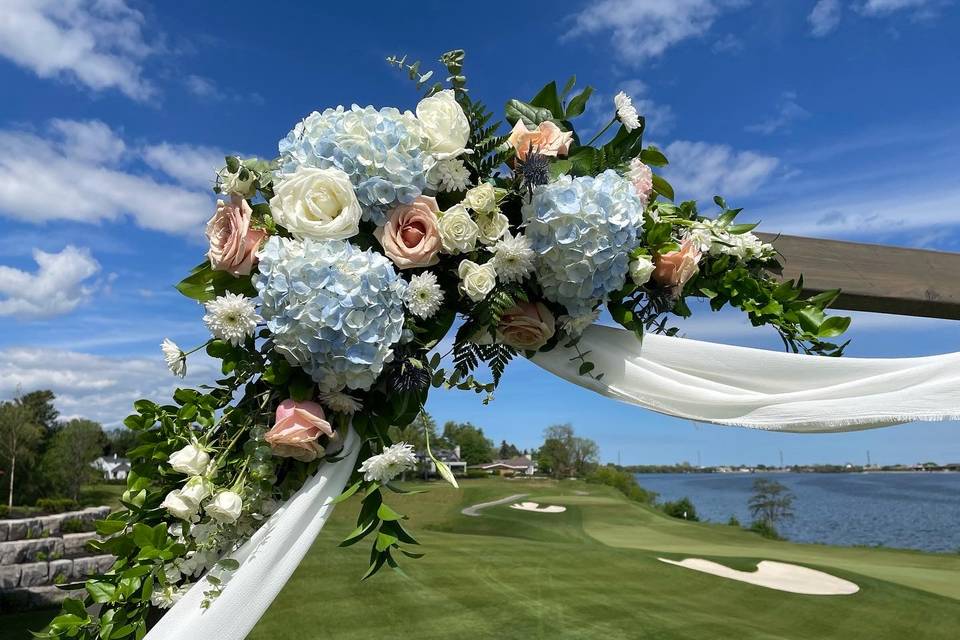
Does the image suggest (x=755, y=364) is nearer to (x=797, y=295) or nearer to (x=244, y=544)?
(x=797, y=295)

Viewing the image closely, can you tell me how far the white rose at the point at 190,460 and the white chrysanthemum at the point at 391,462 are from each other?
294 millimetres

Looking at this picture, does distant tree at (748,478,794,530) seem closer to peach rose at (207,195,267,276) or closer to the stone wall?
the stone wall

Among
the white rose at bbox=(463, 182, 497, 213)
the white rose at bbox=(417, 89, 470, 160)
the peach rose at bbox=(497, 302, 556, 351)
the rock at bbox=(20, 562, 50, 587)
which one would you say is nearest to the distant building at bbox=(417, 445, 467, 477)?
the peach rose at bbox=(497, 302, 556, 351)

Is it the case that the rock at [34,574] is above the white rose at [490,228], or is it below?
below

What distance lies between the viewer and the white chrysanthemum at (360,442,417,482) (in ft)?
3.72

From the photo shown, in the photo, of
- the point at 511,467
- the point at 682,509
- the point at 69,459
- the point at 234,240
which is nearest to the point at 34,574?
the point at 234,240

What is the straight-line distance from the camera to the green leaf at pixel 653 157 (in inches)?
61.1

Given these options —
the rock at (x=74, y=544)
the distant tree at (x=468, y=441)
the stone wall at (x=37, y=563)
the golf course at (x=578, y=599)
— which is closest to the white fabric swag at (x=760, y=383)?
the golf course at (x=578, y=599)

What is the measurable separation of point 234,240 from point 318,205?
0.61 ft

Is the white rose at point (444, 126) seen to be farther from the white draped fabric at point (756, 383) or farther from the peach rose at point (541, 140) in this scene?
the white draped fabric at point (756, 383)

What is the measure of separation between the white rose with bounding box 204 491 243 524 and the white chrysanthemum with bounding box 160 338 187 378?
247 mm

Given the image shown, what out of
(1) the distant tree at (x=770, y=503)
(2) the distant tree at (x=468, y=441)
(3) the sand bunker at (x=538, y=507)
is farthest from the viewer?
(2) the distant tree at (x=468, y=441)

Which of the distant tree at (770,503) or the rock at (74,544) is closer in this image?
the rock at (74,544)

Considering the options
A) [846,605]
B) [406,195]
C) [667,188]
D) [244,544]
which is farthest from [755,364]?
[846,605]
